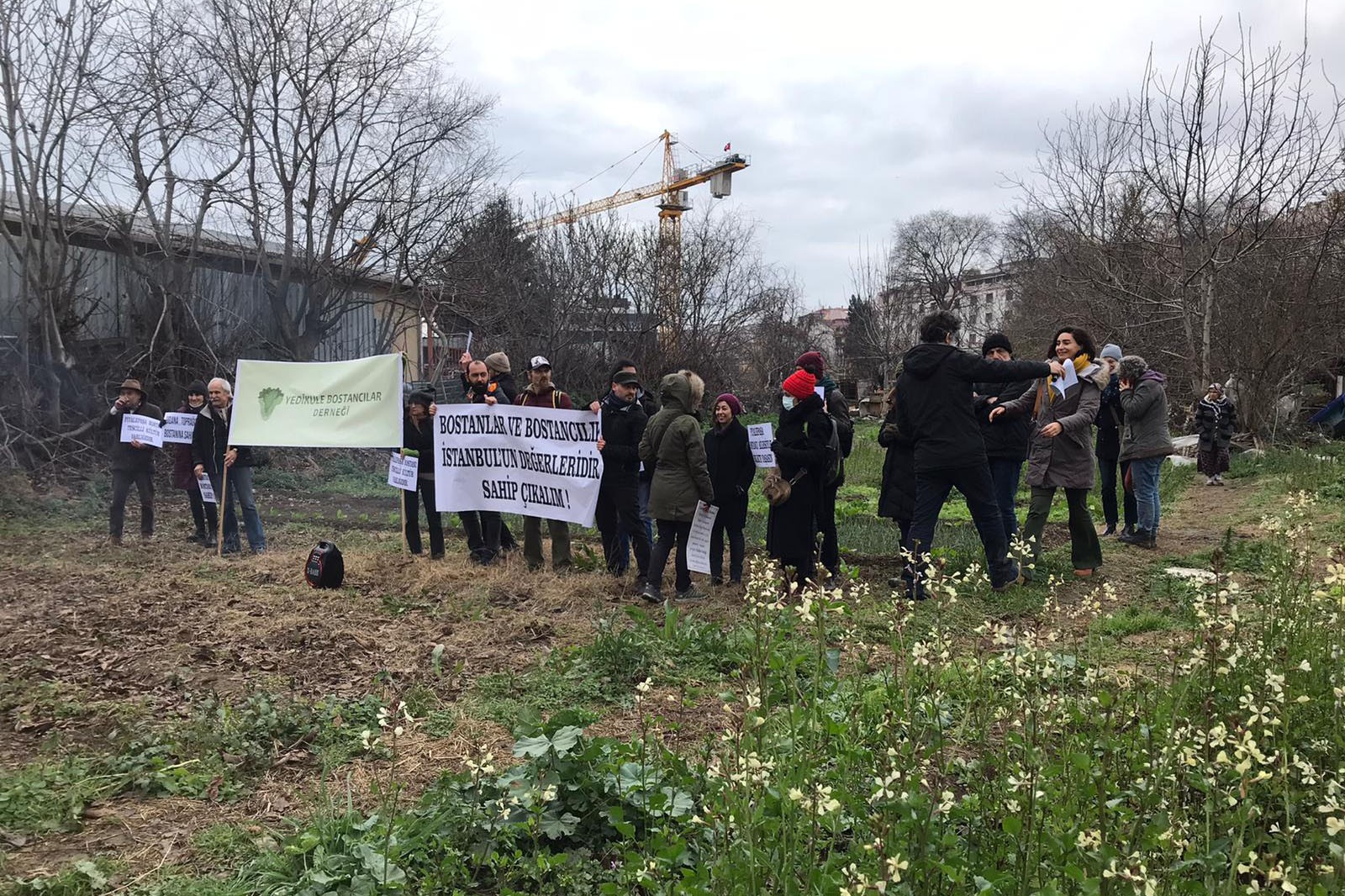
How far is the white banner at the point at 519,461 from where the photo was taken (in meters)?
8.95

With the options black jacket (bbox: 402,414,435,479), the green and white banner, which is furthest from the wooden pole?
black jacket (bbox: 402,414,435,479)

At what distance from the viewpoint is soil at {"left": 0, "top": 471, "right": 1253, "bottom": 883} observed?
4016 millimetres

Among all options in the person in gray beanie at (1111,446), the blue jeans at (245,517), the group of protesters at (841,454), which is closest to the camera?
the group of protesters at (841,454)

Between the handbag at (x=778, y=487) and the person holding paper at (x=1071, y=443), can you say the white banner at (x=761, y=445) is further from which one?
the person holding paper at (x=1071, y=443)

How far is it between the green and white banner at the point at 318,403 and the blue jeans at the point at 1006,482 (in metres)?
6.04

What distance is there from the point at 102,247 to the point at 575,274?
1214 centimetres

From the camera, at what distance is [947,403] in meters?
7.22

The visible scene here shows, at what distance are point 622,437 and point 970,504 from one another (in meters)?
3.04

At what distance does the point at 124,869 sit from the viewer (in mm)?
3414

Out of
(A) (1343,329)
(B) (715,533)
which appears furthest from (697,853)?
(A) (1343,329)

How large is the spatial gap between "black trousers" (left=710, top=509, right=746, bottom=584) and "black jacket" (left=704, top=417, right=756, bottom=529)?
0.23 meters

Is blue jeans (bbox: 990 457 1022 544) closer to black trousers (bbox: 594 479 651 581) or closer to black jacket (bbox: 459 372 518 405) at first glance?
black trousers (bbox: 594 479 651 581)

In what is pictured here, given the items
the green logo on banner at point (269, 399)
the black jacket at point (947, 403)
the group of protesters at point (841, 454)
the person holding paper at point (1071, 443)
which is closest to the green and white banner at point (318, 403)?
the green logo on banner at point (269, 399)

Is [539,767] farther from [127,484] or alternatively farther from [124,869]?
[127,484]
